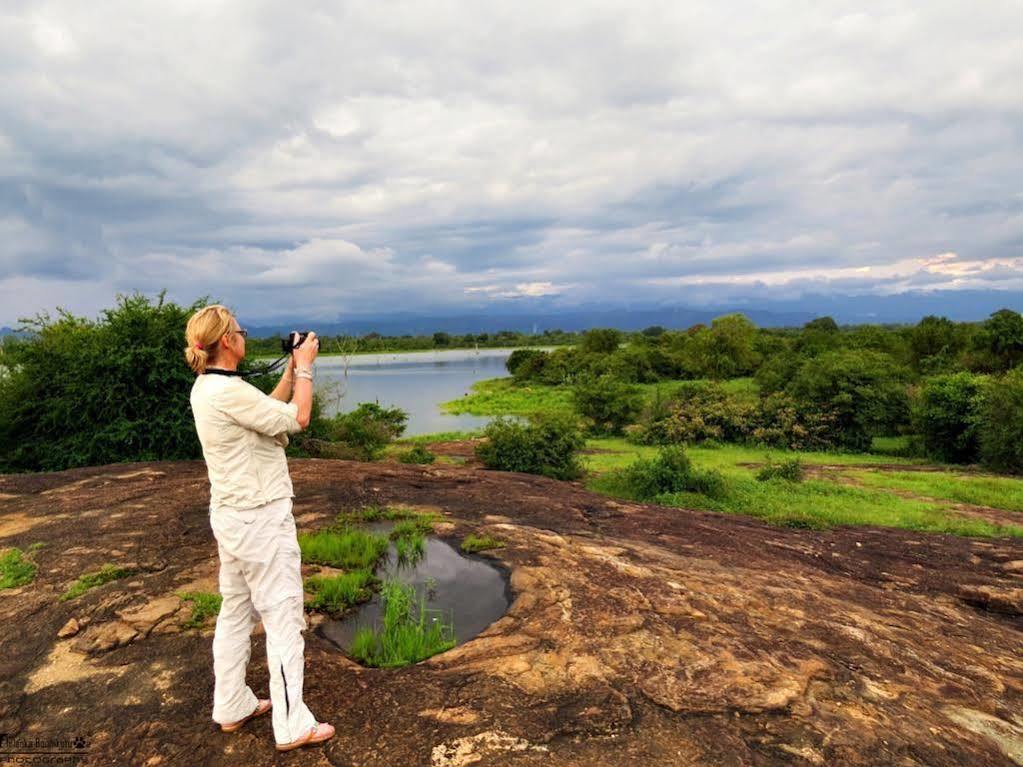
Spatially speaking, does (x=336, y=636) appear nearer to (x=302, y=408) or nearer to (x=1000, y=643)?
(x=302, y=408)

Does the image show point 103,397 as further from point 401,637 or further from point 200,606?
point 401,637

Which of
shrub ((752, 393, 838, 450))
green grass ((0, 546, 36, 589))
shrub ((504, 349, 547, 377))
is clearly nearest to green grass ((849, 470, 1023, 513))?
shrub ((752, 393, 838, 450))

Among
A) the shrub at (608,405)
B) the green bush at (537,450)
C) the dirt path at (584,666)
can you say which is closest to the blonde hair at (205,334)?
the dirt path at (584,666)

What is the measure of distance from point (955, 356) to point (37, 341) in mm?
50232

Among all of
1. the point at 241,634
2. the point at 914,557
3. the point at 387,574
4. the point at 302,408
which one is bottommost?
the point at 914,557

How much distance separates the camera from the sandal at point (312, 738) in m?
3.27

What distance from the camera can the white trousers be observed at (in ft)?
10.7

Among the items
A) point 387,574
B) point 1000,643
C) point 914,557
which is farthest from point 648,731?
point 914,557

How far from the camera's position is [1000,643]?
564 centimetres

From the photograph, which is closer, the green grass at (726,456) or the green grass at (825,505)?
the green grass at (825,505)

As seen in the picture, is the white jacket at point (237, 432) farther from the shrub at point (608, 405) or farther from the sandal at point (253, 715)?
the shrub at point (608, 405)

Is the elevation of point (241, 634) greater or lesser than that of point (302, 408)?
lesser

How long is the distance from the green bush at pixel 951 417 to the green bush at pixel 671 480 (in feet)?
43.2

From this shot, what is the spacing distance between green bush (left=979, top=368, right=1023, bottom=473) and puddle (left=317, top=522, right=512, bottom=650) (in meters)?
20.8
